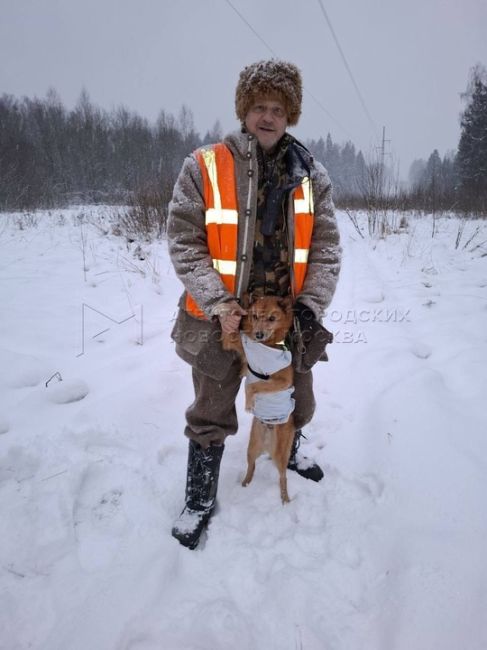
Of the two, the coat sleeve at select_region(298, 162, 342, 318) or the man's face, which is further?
the coat sleeve at select_region(298, 162, 342, 318)

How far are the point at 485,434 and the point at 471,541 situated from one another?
0.97 metres

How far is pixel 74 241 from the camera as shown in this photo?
861 cm

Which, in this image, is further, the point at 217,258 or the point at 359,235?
the point at 359,235

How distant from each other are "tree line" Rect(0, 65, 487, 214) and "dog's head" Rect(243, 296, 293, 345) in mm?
8130

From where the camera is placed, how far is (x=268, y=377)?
187 cm

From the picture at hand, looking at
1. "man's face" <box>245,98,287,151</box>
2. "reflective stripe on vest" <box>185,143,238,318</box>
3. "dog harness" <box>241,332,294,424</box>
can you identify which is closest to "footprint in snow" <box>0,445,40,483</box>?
"dog harness" <box>241,332,294,424</box>

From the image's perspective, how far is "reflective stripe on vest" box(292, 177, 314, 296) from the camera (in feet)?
5.72

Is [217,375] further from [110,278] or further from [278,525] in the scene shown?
[110,278]

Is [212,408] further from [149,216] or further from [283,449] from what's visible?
[149,216]

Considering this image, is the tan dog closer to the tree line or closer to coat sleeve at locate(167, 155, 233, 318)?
coat sleeve at locate(167, 155, 233, 318)

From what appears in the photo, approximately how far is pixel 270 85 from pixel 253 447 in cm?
207

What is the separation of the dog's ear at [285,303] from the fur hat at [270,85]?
0.99 meters

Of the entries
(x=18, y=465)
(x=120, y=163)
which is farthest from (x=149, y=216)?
(x=120, y=163)

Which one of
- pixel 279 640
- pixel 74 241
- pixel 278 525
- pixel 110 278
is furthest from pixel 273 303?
pixel 74 241
